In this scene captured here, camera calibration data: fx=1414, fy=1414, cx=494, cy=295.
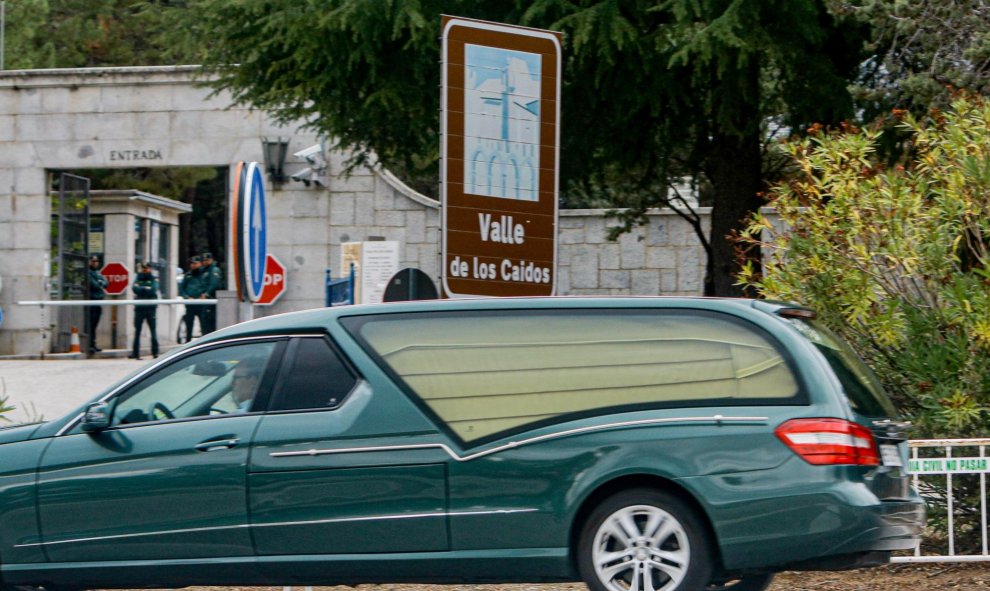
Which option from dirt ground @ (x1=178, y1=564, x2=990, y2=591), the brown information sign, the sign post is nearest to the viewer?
dirt ground @ (x1=178, y1=564, x2=990, y2=591)

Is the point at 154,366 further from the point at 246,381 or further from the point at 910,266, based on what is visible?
the point at 910,266

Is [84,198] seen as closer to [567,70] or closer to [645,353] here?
[567,70]

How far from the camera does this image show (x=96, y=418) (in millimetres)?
6805

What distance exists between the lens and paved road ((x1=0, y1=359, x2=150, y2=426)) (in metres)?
17.0

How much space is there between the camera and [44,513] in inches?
270

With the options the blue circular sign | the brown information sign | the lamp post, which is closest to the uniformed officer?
the lamp post

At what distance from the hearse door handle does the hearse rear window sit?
31.0 inches

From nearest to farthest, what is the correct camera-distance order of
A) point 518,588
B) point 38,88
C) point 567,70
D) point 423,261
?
point 518,588
point 567,70
point 423,261
point 38,88

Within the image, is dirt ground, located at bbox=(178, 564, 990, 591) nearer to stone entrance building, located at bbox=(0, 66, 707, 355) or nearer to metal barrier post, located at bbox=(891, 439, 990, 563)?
metal barrier post, located at bbox=(891, 439, 990, 563)

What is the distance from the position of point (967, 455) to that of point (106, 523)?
16.4ft

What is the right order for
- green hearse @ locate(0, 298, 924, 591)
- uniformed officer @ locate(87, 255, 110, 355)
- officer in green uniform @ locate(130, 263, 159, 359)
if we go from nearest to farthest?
green hearse @ locate(0, 298, 924, 591) → officer in green uniform @ locate(130, 263, 159, 359) → uniformed officer @ locate(87, 255, 110, 355)

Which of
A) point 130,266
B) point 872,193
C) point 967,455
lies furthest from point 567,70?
point 130,266

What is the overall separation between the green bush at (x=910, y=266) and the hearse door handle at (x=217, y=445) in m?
3.98

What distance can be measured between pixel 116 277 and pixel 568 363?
66.7 feet
